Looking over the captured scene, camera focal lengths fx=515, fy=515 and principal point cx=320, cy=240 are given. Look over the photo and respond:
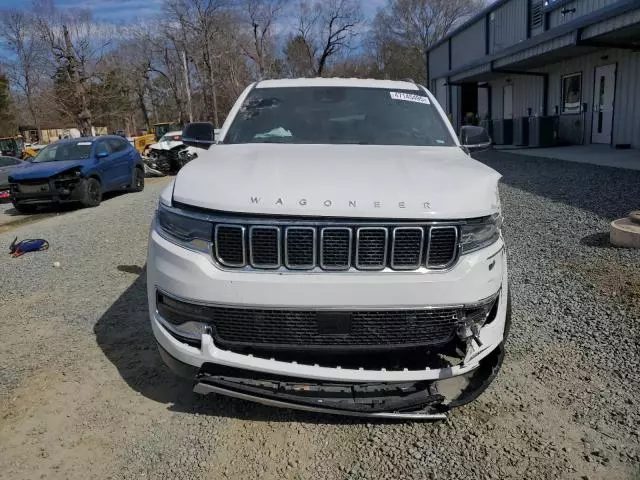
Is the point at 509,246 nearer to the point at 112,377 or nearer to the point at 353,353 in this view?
the point at 353,353

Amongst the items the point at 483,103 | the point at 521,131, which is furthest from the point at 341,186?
the point at 483,103

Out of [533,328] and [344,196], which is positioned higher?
[344,196]

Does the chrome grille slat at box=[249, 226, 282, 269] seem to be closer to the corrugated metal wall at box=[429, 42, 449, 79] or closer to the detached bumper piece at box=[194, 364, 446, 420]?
the detached bumper piece at box=[194, 364, 446, 420]

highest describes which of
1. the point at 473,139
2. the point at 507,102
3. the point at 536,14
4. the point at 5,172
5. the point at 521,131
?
the point at 536,14

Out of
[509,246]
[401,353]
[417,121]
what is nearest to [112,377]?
[401,353]

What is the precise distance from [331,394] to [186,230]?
1.08 metres

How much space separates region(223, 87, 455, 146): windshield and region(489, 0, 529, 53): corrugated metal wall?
77.5 feet

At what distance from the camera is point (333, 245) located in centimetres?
246

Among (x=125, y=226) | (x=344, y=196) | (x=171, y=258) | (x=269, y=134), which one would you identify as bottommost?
(x=125, y=226)

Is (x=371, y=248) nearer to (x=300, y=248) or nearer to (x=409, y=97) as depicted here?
(x=300, y=248)

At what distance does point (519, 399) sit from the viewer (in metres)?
2.97

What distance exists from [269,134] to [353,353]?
6.74 ft

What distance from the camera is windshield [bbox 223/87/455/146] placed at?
12.8 ft

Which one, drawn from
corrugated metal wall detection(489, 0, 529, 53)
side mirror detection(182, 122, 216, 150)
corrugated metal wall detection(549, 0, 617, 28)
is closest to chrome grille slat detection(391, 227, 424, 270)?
side mirror detection(182, 122, 216, 150)
